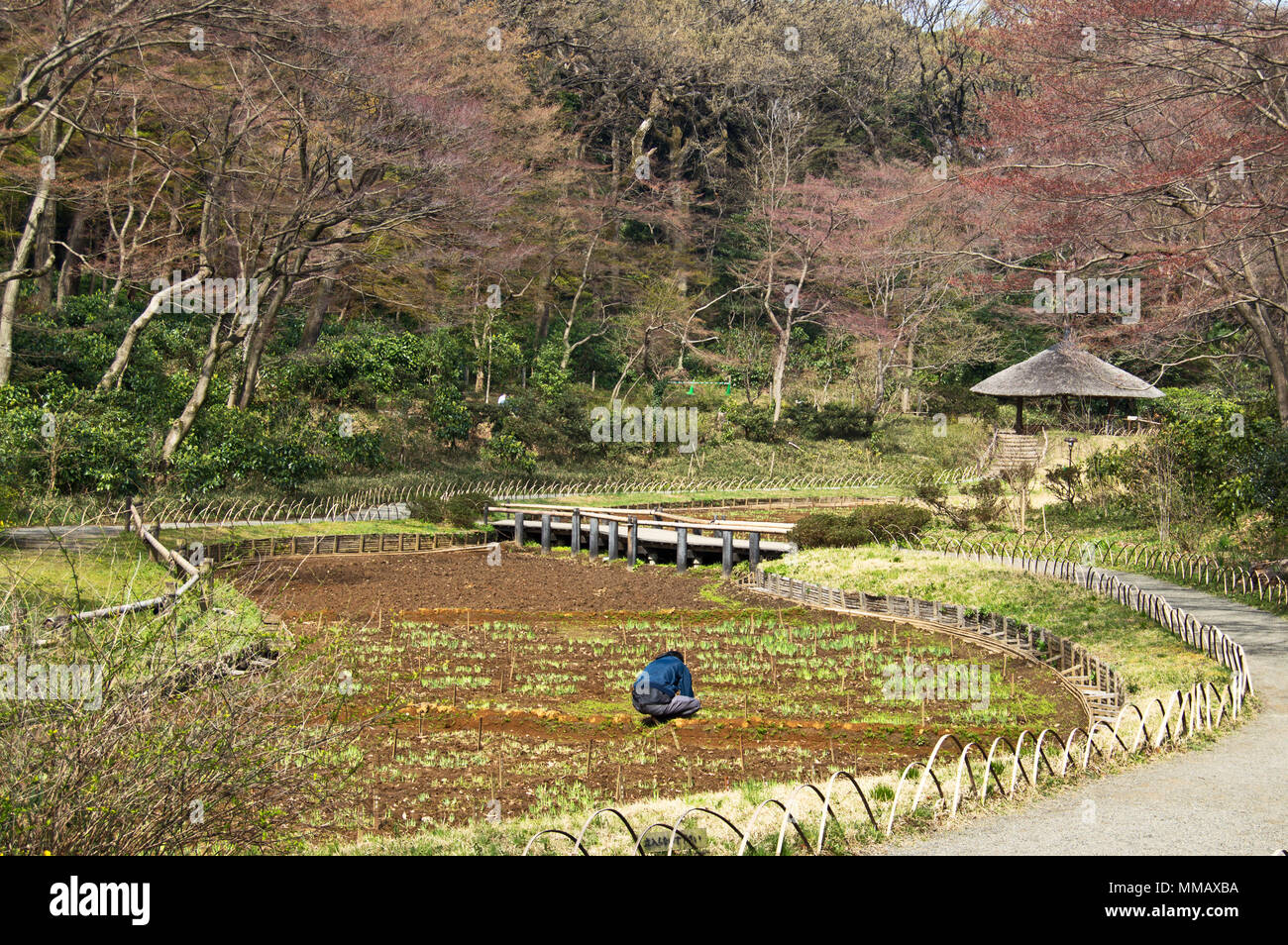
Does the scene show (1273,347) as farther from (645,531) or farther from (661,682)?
(661,682)

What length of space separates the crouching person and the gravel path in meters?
3.90

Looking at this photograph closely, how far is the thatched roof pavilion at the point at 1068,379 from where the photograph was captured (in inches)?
1266

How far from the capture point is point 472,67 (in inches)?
1357

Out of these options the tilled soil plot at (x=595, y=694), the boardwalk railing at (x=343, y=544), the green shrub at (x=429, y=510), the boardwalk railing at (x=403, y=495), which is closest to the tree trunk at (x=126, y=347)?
the boardwalk railing at (x=403, y=495)

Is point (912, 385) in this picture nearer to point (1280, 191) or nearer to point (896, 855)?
point (1280, 191)

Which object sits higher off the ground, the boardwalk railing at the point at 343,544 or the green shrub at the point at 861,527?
the green shrub at the point at 861,527

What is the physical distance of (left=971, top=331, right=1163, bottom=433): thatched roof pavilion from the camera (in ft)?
105

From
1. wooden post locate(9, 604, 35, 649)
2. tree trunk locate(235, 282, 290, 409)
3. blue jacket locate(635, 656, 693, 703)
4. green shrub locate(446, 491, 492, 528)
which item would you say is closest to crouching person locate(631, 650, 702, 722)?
blue jacket locate(635, 656, 693, 703)

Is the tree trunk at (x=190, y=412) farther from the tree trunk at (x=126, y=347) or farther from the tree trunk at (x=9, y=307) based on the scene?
the tree trunk at (x=9, y=307)

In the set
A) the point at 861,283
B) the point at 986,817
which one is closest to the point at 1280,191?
the point at 986,817

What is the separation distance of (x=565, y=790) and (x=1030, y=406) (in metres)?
38.7

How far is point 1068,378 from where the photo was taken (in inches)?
1273

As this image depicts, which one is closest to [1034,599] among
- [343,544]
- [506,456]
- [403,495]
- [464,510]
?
[343,544]

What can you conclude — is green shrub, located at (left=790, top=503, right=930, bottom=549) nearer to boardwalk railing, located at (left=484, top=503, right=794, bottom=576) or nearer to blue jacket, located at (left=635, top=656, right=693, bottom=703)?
boardwalk railing, located at (left=484, top=503, right=794, bottom=576)
